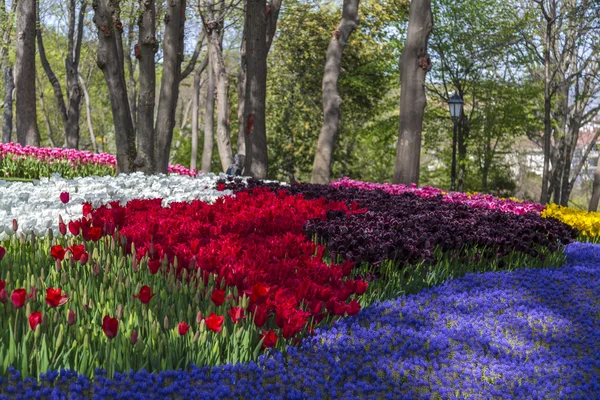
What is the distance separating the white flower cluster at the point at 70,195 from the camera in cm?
550

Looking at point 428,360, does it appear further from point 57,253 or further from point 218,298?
point 57,253

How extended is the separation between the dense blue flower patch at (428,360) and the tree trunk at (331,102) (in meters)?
11.3

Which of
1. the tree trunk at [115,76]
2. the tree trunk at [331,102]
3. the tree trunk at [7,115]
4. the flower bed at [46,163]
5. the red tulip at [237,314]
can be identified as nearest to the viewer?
the red tulip at [237,314]

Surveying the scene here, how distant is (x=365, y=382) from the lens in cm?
299

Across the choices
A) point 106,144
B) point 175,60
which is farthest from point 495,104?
point 106,144

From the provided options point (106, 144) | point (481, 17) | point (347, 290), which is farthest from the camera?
point (106, 144)

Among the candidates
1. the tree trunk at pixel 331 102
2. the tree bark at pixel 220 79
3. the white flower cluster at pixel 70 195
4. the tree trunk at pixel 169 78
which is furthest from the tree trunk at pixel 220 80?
the white flower cluster at pixel 70 195

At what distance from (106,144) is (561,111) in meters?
34.2

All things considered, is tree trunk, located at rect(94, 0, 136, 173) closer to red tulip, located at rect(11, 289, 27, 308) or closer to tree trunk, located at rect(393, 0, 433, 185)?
tree trunk, located at rect(393, 0, 433, 185)

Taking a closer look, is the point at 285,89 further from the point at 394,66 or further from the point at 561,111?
the point at 561,111

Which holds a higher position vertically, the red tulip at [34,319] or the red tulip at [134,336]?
the red tulip at [34,319]

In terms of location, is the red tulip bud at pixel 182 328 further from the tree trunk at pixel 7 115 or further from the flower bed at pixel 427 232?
the tree trunk at pixel 7 115

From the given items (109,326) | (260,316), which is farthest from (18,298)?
(260,316)

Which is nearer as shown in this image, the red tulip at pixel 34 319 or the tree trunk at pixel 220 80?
the red tulip at pixel 34 319
